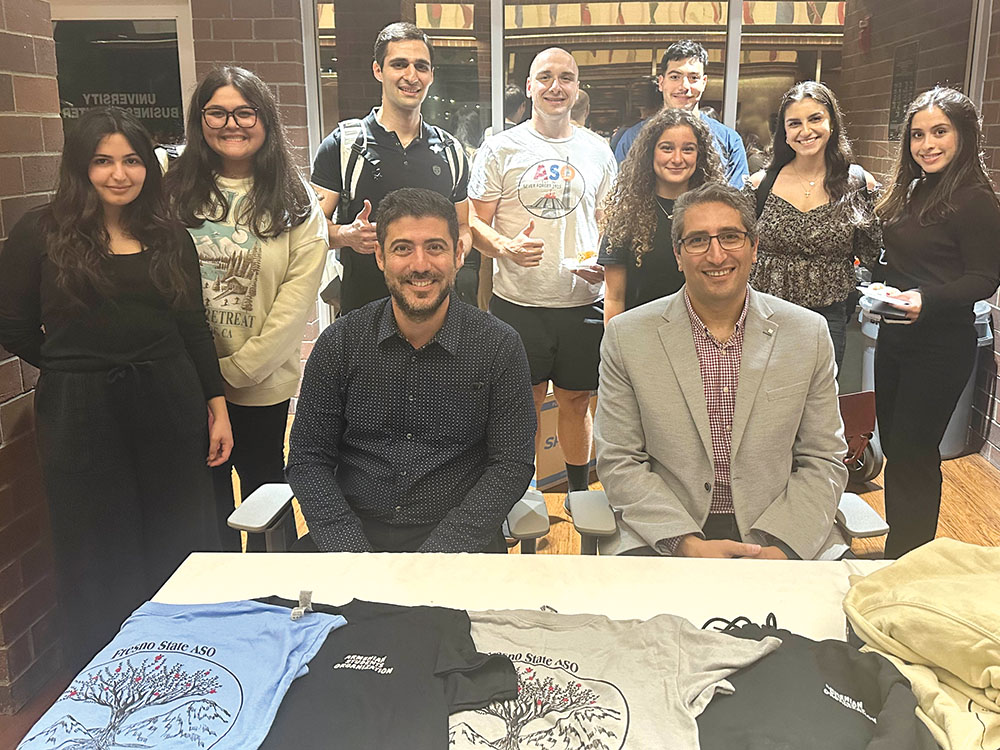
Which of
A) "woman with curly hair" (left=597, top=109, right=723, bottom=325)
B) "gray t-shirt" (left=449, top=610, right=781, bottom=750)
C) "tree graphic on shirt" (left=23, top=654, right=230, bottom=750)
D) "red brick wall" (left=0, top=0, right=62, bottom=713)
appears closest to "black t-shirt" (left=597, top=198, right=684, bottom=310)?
"woman with curly hair" (left=597, top=109, right=723, bottom=325)

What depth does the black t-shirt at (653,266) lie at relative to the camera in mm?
2932

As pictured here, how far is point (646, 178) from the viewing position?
2939mm

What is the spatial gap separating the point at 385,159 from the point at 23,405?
4.55 ft

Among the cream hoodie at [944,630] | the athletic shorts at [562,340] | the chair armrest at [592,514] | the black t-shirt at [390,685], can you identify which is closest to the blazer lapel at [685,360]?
the chair armrest at [592,514]

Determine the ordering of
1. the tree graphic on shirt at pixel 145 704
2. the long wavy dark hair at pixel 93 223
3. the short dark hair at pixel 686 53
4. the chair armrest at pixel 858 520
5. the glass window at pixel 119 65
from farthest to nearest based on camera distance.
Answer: the glass window at pixel 119 65, the short dark hair at pixel 686 53, the long wavy dark hair at pixel 93 223, the chair armrest at pixel 858 520, the tree graphic on shirt at pixel 145 704

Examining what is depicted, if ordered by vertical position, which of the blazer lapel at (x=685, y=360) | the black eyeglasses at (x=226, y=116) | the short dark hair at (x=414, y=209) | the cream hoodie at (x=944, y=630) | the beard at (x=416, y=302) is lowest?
the cream hoodie at (x=944, y=630)

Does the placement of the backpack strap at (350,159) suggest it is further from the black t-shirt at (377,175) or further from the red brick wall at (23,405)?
the red brick wall at (23,405)

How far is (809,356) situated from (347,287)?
174 cm

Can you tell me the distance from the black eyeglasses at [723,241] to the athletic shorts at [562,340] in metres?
1.26

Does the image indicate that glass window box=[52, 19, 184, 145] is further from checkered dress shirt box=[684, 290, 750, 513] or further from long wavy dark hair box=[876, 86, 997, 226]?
long wavy dark hair box=[876, 86, 997, 226]

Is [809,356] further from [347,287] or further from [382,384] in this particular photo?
[347,287]

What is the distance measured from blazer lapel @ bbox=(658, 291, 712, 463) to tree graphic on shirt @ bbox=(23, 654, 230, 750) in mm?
1190

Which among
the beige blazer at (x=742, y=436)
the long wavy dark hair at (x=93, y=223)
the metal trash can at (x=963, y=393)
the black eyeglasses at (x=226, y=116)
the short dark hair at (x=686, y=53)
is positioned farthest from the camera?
A: the metal trash can at (x=963, y=393)

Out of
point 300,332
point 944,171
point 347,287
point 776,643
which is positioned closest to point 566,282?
point 347,287
